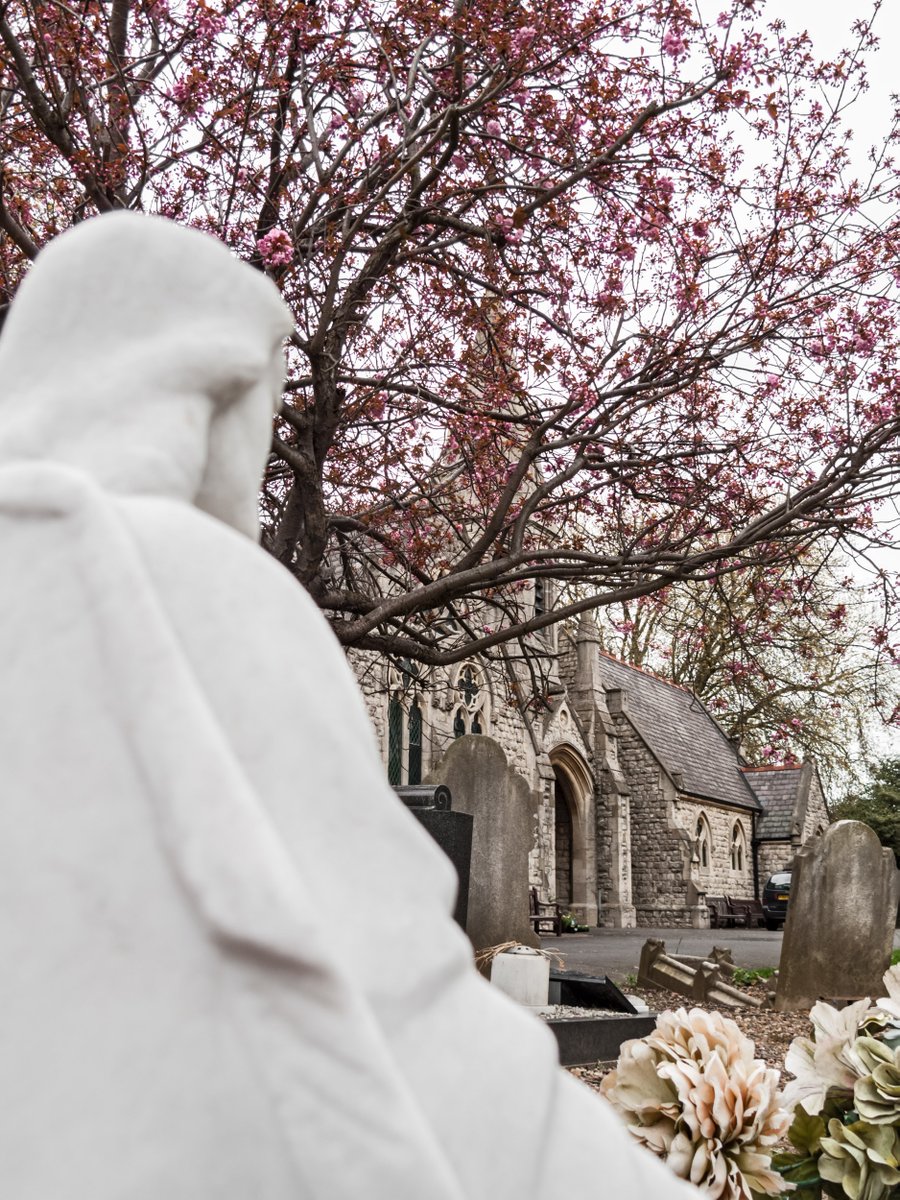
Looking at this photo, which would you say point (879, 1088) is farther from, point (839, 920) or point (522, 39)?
point (839, 920)

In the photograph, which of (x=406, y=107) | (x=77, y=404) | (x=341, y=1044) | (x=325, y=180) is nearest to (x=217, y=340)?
(x=77, y=404)

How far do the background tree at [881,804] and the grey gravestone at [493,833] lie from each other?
23073mm

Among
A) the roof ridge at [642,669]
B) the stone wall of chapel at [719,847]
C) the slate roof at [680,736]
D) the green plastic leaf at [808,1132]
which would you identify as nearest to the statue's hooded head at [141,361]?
the green plastic leaf at [808,1132]

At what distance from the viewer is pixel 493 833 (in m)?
10.8

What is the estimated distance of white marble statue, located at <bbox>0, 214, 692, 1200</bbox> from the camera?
1.02m

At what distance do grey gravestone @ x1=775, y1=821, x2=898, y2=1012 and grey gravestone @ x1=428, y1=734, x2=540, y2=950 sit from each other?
8.47ft

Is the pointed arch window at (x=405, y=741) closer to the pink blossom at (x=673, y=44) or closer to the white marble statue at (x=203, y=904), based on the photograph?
the pink blossom at (x=673, y=44)

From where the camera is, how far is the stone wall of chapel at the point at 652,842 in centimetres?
2877

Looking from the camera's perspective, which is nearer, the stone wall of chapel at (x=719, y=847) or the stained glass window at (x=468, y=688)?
the stained glass window at (x=468, y=688)

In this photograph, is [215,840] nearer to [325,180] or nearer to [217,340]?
[217,340]

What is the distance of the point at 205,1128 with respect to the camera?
40.4 inches

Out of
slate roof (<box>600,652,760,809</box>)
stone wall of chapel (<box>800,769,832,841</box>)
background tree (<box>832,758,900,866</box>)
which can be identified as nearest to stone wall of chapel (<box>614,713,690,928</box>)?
slate roof (<box>600,652,760,809</box>)

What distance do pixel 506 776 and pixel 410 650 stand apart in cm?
303

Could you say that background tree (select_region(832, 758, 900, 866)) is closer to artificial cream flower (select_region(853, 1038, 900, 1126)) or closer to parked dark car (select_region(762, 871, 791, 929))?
parked dark car (select_region(762, 871, 791, 929))
